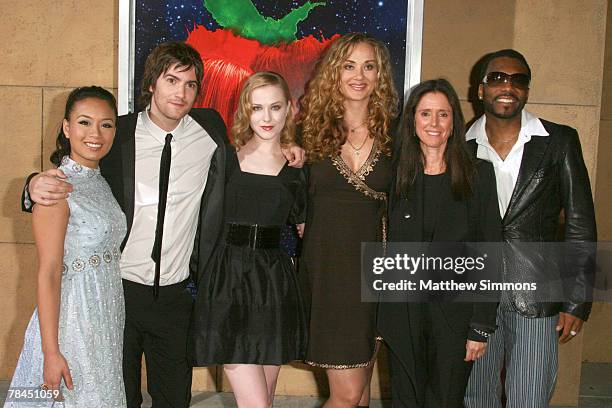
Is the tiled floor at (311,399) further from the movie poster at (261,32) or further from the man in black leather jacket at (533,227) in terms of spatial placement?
the movie poster at (261,32)

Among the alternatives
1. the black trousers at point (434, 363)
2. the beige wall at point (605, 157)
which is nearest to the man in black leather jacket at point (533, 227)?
the black trousers at point (434, 363)

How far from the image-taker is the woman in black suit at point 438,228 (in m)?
2.54

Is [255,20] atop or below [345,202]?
atop

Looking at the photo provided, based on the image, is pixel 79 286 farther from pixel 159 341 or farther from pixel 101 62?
pixel 101 62

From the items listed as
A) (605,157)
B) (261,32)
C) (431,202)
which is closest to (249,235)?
(431,202)

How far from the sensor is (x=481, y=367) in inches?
115

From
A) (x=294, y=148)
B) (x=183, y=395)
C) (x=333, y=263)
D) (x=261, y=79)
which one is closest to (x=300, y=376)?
(x=183, y=395)

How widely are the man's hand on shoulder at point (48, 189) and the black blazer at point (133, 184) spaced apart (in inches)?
13.9

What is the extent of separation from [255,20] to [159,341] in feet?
6.42

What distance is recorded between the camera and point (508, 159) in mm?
2768

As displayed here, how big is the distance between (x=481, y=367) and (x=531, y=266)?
54cm

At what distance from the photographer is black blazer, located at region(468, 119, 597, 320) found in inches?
107

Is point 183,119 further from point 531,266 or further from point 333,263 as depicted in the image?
point 531,266

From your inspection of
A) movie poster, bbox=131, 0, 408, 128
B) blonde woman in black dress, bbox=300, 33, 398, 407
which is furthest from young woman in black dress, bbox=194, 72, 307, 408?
movie poster, bbox=131, 0, 408, 128
